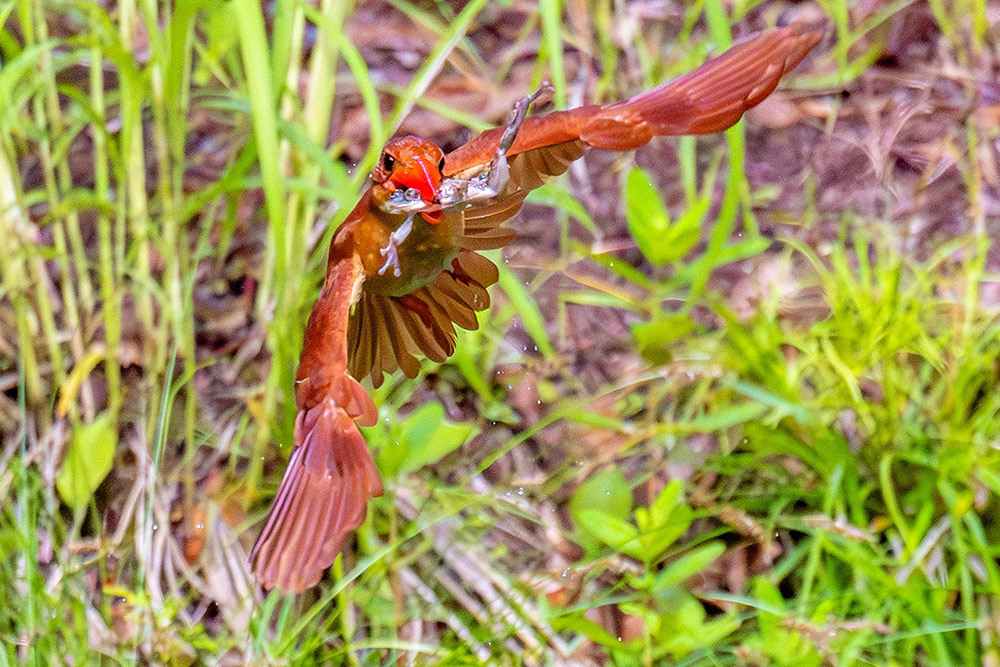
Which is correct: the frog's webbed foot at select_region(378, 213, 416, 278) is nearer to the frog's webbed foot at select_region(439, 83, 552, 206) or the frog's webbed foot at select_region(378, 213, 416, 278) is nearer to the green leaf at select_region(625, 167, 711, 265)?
the frog's webbed foot at select_region(439, 83, 552, 206)

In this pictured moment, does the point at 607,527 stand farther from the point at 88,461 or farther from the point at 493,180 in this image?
the point at 493,180

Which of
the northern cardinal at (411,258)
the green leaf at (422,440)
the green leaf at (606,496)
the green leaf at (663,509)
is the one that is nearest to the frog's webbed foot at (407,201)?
the northern cardinal at (411,258)

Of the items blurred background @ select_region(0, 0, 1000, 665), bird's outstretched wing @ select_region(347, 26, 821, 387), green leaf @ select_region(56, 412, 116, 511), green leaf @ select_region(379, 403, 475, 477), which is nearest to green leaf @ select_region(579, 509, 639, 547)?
blurred background @ select_region(0, 0, 1000, 665)

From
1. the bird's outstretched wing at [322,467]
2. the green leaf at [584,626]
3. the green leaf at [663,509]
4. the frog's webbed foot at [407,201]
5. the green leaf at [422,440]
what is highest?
the frog's webbed foot at [407,201]

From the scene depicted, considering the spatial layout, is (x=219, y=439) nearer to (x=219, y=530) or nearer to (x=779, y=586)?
(x=219, y=530)

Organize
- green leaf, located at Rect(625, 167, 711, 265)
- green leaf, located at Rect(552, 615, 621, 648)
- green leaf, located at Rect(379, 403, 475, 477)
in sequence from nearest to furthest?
green leaf, located at Rect(379, 403, 475, 477) → green leaf, located at Rect(552, 615, 621, 648) → green leaf, located at Rect(625, 167, 711, 265)

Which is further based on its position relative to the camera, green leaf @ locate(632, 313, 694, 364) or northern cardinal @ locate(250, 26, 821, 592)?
green leaf @ locate(632, 313, 694, 364)

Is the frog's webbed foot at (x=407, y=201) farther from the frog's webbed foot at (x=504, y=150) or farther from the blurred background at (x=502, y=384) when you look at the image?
the blurred background at (x=502, y=384)

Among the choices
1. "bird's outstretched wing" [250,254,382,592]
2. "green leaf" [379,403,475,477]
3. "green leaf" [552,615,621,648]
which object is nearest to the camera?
"bird's outstretched wing" [250,254,382,592]

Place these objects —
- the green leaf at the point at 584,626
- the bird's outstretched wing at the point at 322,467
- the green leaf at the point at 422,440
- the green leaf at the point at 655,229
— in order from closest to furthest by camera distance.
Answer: the bird's outstretched wing at the point at 322,467, the green leaf at the point at 422,440, the green leaf at the point at 584,626, the green leaf at the point at 655,229
